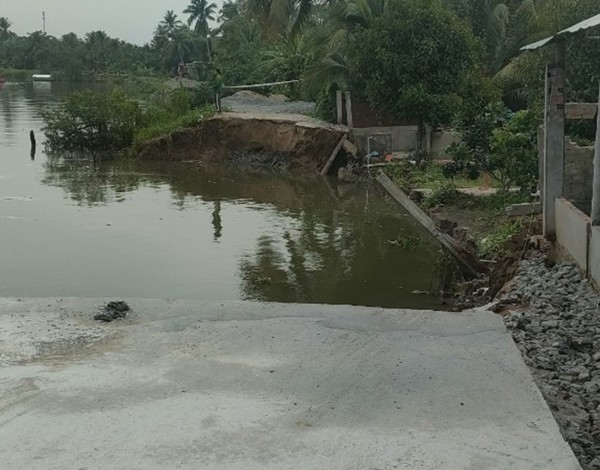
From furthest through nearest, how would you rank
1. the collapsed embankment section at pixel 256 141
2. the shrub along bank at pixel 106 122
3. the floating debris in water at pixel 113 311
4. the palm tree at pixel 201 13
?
the palm tree at pixel 201 13
the shrub along bank at pixel 106 122
the collapsed embankment section at pixel 256 141
the floating debris in water at pixel 113 311

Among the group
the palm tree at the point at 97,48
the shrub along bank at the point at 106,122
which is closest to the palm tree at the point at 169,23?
the palm tree at the point at 97,48

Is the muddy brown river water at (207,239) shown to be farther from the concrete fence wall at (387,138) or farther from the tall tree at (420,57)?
the tall tree at (420,57)

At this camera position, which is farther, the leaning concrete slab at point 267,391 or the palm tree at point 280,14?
the palm tree at point 280,14

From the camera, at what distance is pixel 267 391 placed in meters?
4.98

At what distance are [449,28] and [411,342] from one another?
13815 mm

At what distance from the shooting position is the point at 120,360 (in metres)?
5.51

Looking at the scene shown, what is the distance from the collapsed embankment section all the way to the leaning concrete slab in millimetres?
16641

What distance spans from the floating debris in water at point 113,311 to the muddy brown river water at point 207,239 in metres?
3.73

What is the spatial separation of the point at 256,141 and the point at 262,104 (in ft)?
20.0

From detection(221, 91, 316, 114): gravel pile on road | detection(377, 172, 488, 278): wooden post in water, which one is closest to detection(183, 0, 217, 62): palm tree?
detection(221, 91, 316, 114): gravel pile on road

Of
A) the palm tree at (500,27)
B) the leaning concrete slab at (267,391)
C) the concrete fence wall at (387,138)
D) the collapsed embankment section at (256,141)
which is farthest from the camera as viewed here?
the collapsed embankment section at (256,141)

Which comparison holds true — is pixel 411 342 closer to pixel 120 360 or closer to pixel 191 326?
pixel 191 326

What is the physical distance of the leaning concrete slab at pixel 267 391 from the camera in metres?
4.12

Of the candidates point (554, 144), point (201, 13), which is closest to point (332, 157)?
point (554, 144)
